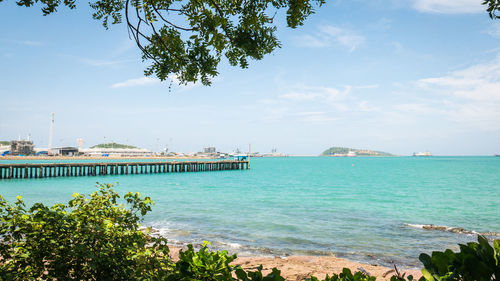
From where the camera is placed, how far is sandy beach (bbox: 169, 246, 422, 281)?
7.63 metres

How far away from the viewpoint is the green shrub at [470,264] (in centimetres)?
151

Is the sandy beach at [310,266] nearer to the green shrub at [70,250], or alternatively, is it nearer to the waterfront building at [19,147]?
the green shrub at [70,250]

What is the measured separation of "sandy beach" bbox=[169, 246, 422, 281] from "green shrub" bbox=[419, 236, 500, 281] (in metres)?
6.01

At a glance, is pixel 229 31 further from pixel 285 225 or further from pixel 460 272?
pixel 285 225

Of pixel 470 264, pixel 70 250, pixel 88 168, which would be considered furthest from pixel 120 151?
pixel 470 264

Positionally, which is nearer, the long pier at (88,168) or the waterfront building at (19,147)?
the long pier at (88,168)

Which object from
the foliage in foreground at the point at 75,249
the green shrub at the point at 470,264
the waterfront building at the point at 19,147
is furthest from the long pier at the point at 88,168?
the waterfront building at the point at 19,147

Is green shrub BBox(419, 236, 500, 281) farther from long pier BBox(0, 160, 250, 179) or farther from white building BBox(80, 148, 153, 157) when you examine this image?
white building BBox(80, 148, 153, 157)

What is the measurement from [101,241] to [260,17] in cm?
338

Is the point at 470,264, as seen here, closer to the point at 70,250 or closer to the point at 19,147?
the point at 70,250

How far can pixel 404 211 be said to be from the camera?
66.9 feet

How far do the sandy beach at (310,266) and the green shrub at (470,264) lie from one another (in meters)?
6.01

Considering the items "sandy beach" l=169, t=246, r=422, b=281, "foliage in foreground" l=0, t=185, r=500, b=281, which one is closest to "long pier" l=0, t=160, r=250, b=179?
"sandy beach" l=169, t=246, r=422, b=281

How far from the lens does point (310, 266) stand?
27.3 feet
